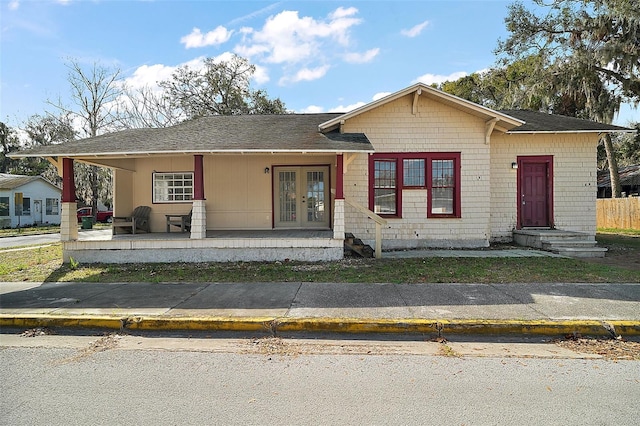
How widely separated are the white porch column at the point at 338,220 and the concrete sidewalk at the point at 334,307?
271 centimetres

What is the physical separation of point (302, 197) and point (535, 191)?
800 centimetres

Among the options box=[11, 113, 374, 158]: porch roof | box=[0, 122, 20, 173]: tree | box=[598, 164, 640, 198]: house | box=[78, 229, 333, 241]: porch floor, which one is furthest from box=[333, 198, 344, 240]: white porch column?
box=[0, 122, 20, 173]: tree

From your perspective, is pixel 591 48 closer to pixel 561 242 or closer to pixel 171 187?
pixel 561 242

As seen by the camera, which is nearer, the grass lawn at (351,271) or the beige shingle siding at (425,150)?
the grass lawn at (351,271)

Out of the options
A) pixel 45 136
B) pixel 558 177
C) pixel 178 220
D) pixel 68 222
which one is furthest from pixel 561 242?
pixel 45 136

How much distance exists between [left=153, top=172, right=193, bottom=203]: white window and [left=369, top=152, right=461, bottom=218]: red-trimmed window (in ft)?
21.2

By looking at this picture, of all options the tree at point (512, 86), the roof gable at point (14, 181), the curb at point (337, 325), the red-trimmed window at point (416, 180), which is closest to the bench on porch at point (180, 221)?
the red-trimmed window at point (416, 180)

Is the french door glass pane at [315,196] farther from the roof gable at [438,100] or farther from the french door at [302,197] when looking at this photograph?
the roof gable at [438,100]

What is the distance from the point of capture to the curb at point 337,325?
4883 mm

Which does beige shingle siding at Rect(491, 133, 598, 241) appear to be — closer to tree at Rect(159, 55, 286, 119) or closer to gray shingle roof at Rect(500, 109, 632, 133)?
gray shingle roof at Rect(500, 109, 632, 133)

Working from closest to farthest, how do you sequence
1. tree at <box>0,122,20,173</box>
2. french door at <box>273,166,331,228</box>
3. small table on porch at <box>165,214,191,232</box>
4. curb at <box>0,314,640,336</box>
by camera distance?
curb at <box>0,314,640,336</box> → small table on porch at <box>165,214,191,232</box> → french door at <box>273,166,331,228</box> → tree at <box>0,122,20,173</box>

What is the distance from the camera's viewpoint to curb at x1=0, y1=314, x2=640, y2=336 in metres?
4.88

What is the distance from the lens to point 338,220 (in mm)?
9797

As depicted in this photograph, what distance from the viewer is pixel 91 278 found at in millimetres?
8062
